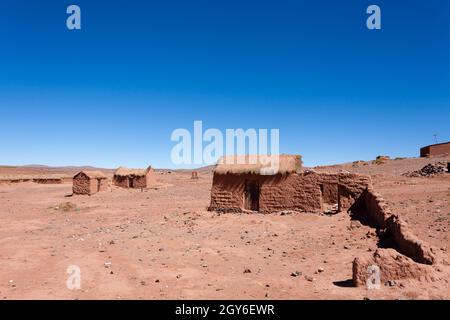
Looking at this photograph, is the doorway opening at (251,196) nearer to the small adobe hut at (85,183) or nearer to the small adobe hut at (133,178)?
the small adobe hut at (85,183)

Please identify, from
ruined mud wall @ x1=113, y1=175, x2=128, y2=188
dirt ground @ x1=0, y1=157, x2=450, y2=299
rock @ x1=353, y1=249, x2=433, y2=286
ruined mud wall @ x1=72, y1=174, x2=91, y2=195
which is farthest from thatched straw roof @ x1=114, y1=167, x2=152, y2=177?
rock @ x1=353, y1=249, x2=433, y2=286

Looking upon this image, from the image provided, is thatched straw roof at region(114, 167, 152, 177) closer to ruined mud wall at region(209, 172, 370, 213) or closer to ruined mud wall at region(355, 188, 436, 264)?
ruined mud wall at region(209, 172, 370, 213)

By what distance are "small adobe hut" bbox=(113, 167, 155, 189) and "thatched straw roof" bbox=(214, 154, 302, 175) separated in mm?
20626

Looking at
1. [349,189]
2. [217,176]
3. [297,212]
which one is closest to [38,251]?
[217,176]

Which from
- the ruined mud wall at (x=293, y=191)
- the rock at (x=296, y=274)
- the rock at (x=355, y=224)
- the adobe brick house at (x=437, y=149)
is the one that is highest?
the adobe brick house at (x=437, y=149)

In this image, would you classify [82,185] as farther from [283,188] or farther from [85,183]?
[283,188]

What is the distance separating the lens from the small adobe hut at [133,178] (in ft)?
125

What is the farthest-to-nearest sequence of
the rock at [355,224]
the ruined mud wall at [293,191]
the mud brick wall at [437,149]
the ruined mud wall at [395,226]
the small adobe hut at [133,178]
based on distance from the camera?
1. the mud brick wall at [437,149]
2. the small adobe hut at [133,178]
3. the ruined mud wall at [293,191]
4. the rock at [355,224]
5. the ruined mud wall at [395,226]

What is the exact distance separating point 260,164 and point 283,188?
1.60 metres

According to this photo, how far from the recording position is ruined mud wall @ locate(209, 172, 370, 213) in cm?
1647

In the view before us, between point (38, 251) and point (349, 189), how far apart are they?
12185mm

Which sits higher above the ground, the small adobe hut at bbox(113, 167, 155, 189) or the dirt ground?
the small adobe hut at bbox(113, 167, 155, 189)

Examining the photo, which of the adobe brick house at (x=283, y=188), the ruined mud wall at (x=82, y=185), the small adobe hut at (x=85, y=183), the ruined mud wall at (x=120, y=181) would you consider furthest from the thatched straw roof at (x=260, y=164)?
the ruined mud wall at (x=120, y=181)

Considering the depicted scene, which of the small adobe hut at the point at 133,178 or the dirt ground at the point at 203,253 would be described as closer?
the dirt ground at the point at 203,253
